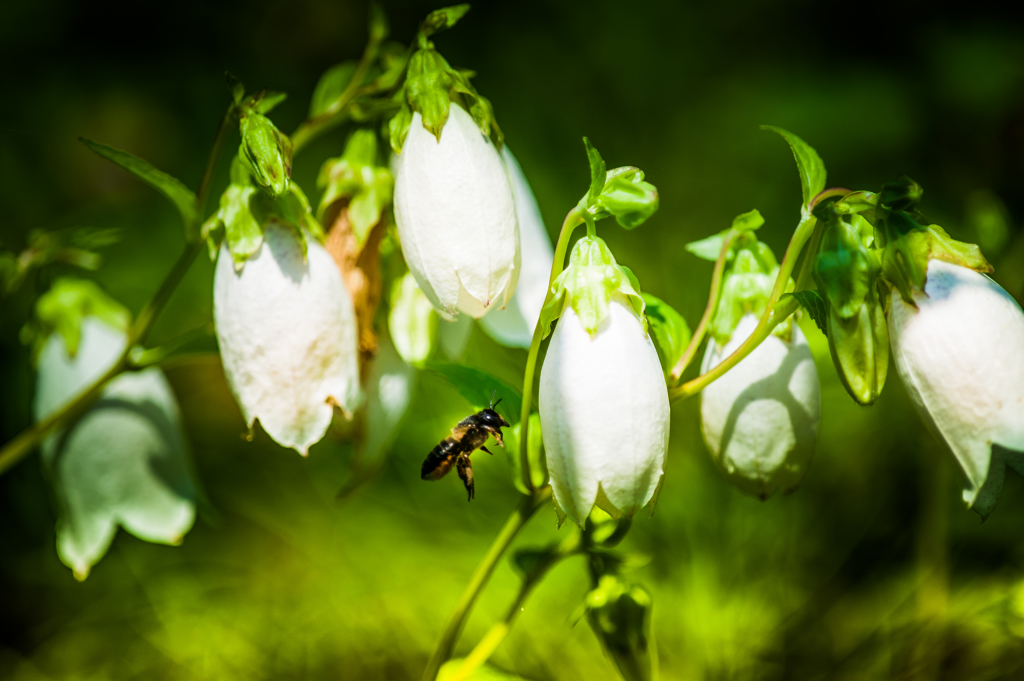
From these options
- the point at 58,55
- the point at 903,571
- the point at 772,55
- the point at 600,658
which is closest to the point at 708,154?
the point at 772,55

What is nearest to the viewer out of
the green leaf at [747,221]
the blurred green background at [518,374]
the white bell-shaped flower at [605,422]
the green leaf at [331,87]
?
the white bell-shaped flower at [605,422]

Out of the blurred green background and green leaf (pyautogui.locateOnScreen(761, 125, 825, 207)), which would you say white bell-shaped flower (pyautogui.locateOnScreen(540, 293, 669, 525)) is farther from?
the blurred green background

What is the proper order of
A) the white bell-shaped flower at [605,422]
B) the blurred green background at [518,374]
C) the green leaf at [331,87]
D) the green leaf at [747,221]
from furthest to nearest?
the blurred green background at [518,374] → the green leaf at [331,87] → the green leaf at [747,221] → the white bell-shaped flower at [605,422]

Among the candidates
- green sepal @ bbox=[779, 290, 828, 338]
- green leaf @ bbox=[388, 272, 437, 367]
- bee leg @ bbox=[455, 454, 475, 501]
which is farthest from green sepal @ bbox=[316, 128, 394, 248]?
green sepal @ bbox=[779, 290, 828, 338]

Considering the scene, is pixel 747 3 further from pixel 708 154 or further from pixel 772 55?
pixel 708 154

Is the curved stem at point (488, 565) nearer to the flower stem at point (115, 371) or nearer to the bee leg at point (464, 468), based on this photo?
the bee leg at point (464, 468)

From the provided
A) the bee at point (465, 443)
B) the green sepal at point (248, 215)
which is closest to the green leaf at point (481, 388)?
the bee at point (465, 443)

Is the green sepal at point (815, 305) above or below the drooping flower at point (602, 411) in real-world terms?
above

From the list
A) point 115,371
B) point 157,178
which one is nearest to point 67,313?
point 115,371

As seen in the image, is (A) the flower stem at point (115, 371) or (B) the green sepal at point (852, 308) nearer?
(B) the green sepal at point (852, 308)
